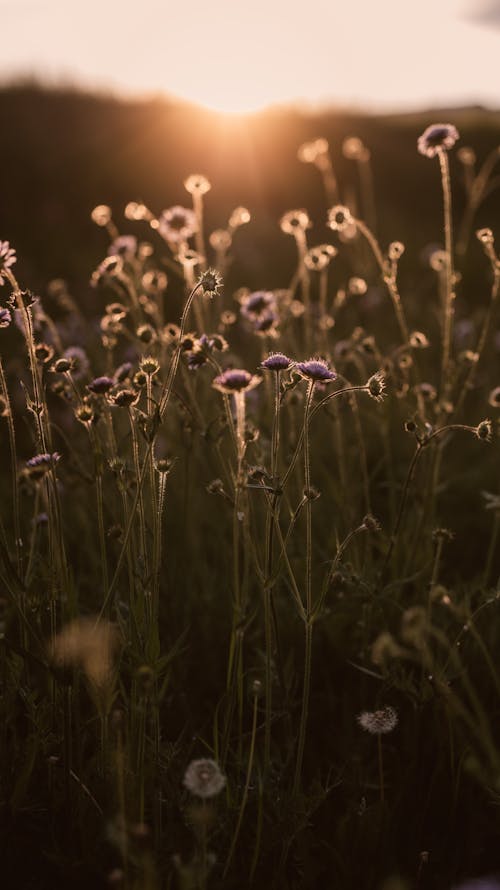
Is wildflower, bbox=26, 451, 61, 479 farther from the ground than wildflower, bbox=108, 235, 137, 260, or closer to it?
closer to it

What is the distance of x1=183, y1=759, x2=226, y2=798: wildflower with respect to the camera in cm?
148

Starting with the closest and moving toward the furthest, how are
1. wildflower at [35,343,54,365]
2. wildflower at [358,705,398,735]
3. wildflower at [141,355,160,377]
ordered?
wildflower at [141,355,160,377] → wildflower at [358,705,398,735] → wildflower at [35,343,54,365]

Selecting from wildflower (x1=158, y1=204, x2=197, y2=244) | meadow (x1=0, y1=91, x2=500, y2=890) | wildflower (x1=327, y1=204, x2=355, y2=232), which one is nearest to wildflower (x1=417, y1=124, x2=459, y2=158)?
meadow (x1=0, y1=91, x2=500, y2=890)

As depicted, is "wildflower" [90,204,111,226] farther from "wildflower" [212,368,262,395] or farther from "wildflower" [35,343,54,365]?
"wildflower" [212,368,262,395]

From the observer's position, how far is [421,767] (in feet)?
7.36

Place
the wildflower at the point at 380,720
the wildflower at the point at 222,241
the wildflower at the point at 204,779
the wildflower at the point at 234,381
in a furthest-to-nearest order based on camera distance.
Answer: the wildflower at the point at 222,241
the wildflower at the point at 380,720
the wildflower at the point at 234,381
the wildflower at the point at 204,779

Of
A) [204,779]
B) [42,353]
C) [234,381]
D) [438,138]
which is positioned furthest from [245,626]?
[438,138]

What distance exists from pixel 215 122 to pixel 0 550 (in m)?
13.0

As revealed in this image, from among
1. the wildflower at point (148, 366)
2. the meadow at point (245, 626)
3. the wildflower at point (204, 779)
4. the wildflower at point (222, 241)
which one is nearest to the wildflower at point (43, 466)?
the meadow at point (245, 626)

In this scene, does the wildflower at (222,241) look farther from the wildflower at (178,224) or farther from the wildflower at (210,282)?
the wildflower at (210,282)

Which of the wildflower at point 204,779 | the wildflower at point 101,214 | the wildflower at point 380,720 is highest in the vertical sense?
the wildflower at point 101,214

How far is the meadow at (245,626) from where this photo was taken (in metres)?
1.81

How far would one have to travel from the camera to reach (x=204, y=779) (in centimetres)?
151

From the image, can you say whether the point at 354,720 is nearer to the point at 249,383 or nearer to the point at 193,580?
the point at 193,580
